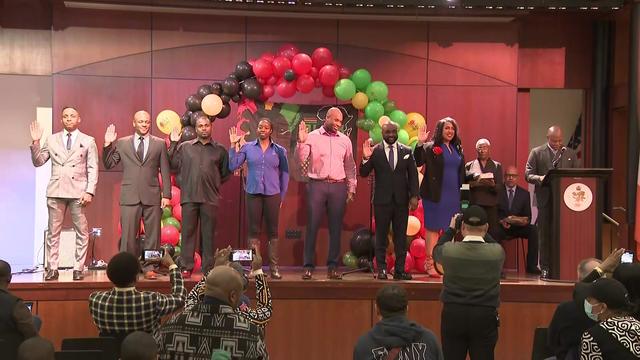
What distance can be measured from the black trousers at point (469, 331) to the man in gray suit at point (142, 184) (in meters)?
3.71

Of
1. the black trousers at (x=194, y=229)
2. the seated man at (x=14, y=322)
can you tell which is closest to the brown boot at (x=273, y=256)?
the black trousers at (x=194, y=229)

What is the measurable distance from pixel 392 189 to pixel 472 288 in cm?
294

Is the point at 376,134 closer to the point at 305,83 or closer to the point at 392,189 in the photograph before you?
the point at 305,83

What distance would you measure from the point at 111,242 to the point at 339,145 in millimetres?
3284

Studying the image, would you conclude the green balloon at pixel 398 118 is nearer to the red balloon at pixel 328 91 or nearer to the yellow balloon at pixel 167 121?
the red balloon at pixel 328 91

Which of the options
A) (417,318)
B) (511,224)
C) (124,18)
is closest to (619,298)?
(417,318)

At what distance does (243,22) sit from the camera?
33.8 ft

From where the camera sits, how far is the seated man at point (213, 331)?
3.62 metres

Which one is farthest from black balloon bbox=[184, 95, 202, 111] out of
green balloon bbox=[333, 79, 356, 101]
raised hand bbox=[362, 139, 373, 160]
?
raised hand bbox=[362, 139, 373, 160]

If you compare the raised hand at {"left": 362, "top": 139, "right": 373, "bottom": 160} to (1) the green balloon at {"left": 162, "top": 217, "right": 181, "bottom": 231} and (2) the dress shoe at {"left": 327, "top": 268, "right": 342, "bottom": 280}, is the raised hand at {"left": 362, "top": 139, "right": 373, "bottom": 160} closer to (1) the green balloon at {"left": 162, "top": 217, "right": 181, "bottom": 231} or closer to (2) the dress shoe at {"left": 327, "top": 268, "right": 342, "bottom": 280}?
(2) the dress shoe at {"left": 327, "top": 268, "right": 342, "bottom": 280}

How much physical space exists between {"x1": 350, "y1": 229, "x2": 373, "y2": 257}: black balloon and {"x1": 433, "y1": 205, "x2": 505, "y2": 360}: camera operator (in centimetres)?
368

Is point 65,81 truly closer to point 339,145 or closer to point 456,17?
point 339,145

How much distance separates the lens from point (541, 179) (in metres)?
8.45

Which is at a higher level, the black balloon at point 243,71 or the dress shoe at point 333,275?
the black balloon at point 243,71
